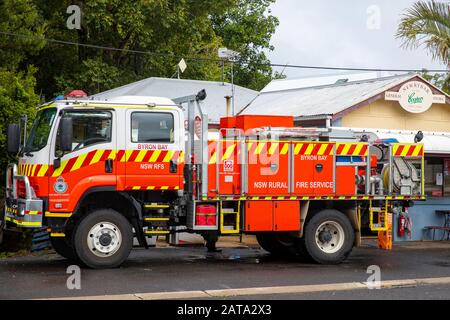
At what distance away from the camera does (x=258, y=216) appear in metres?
13.3

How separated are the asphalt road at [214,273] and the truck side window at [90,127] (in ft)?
7.17

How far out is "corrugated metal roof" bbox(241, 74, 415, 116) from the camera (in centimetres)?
1935

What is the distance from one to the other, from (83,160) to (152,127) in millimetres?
1352

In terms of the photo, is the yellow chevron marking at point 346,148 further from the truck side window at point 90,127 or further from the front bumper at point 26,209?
the front bumper at point 26,209

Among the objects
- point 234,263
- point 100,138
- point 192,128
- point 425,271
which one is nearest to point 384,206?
point 425,271

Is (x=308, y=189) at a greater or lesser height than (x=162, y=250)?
greater

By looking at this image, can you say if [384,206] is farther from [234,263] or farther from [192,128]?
[192,128]

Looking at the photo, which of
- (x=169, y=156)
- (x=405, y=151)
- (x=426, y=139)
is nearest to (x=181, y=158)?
(x=169, y=156)

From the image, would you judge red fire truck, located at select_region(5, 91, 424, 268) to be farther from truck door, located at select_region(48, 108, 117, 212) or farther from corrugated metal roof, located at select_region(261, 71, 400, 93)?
corrugated metal roof, located at select_region(261, 71, 400, 93)

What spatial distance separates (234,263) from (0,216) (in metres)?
5.82

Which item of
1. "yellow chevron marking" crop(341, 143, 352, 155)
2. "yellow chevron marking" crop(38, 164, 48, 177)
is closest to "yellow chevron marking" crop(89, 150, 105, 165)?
"yellow chevron marking" crop(38, 164, 48, 177)

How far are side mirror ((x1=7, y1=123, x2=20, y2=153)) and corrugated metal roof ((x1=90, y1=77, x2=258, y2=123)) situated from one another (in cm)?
934

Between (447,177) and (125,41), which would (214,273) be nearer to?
(447,177)

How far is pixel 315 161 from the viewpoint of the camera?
13664mm
